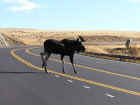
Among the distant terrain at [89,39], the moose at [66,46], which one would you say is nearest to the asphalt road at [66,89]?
the moose at [66,46]

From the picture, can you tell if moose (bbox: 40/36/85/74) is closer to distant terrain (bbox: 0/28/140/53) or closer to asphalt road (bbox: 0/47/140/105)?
asphalt road (bbox: 0/47/140/105)

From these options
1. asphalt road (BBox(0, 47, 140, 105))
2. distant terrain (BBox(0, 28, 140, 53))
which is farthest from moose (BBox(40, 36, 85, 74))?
distant terrain (BBox(0, 28, 140, 53))

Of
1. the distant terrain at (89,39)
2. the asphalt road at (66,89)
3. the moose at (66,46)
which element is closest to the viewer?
the asphalt road at (66,89)

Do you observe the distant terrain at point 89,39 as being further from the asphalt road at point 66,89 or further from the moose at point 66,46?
the asphalt road at point 66,89

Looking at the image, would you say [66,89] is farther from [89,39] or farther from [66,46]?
[89,39]

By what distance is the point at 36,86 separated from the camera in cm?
1231

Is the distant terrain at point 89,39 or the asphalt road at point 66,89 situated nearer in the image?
the asphalt road at point 66,89

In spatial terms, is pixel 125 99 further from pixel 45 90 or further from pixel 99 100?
pixel 45 90

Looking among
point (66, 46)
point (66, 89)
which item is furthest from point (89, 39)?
point (66, 89)

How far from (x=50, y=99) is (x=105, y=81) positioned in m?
4.47

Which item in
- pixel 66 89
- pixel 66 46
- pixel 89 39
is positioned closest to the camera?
pixel 66 89

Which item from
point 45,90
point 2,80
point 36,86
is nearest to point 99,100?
point 45,90

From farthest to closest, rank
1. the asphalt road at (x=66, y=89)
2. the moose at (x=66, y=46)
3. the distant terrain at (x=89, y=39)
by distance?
the distant terrain at (x=89, y=39)
the moose at (x=66, y=46)
the asphalt road at (x=66, y=89)

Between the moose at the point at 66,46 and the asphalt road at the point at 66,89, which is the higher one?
the moose at the point at 66,46
